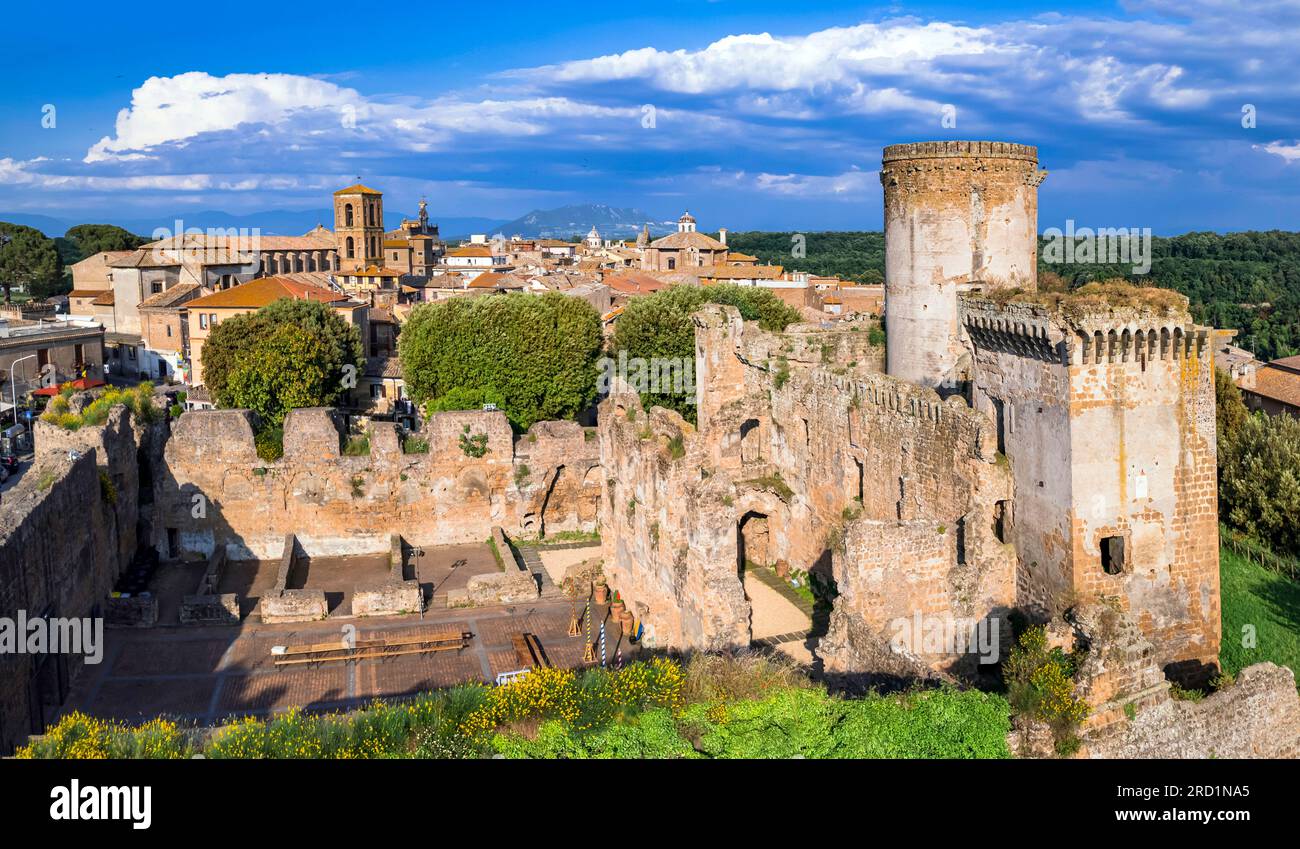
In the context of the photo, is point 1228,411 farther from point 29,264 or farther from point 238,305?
point 29,264

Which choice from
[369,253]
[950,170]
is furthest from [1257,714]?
[369,253]

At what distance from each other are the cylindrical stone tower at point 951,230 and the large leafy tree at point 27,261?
93353 millimetres

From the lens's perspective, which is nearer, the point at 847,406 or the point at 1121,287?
the point at 1121,287

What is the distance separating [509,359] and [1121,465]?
30009mm

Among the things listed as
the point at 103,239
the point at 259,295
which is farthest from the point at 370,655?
the point at 103,239

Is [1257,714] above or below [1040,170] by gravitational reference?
below

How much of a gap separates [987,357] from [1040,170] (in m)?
10.2

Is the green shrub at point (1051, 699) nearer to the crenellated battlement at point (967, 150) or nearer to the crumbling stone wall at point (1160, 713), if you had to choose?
the crumbling stone wall at point (1160, 713)

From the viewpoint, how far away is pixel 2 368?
189 ft

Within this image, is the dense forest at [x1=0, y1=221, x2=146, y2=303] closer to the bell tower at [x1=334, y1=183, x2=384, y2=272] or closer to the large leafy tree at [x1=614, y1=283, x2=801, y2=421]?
the bell tower at [x1=334, y1=183, x2=384, y2=272]

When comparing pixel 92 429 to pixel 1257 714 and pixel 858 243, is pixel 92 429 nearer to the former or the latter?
pixel 1257 714

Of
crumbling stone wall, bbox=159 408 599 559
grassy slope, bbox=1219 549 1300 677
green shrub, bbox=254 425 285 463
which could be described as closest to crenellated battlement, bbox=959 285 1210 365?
grassy slope, bbox=1219 549 1300 677

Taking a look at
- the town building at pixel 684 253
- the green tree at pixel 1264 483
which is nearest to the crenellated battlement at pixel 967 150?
the green tree at pixel 1264 483

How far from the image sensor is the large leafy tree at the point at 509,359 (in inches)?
1802
